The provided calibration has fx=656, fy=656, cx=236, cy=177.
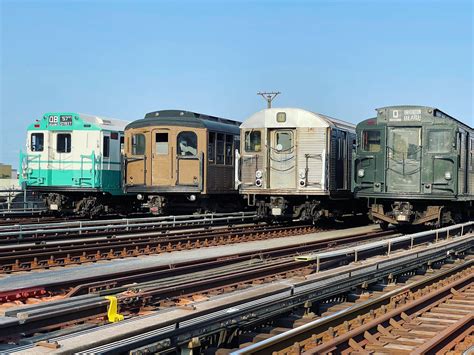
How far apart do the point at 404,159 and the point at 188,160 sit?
22.1 ft

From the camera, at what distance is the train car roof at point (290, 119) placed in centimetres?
1970

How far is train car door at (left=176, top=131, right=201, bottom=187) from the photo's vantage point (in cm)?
2083

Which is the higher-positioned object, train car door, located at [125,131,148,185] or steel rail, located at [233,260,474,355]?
train car door, located at [125,131,148,185]

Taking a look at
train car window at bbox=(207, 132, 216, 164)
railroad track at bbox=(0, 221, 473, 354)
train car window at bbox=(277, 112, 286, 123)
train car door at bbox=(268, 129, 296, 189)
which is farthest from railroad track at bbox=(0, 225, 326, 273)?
train car window at bbox=(277, 112, 286, 123)

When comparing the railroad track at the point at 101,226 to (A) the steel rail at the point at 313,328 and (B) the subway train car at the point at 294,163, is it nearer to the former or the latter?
(B) the subway train car at the point at 294,163

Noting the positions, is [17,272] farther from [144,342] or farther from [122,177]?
[122,177]

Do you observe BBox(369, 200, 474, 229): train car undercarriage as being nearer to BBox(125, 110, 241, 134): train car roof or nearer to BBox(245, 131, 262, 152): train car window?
BBox(245, 131, 262, 152): train car window

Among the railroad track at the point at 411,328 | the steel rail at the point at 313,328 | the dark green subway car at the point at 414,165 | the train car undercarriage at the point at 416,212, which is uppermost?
the dark green subway car at the point at 414,165

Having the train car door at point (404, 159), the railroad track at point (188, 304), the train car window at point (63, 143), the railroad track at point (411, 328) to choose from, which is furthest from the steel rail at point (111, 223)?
the railroad track at point (411, 328)

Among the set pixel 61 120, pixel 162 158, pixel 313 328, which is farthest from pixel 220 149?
pixel 313 328

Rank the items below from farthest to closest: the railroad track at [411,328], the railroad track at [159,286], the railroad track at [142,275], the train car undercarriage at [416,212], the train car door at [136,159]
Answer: the train car door at [136,159]
the train car undercarriage at [416,212]
the railroad track at [142,275]
the railroad track at [159,286]
the railroad track at [411,328]

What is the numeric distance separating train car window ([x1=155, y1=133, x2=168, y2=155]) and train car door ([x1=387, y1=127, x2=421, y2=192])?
23.3ft

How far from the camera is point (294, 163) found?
2006 cm

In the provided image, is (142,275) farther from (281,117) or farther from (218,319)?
(281,117)
